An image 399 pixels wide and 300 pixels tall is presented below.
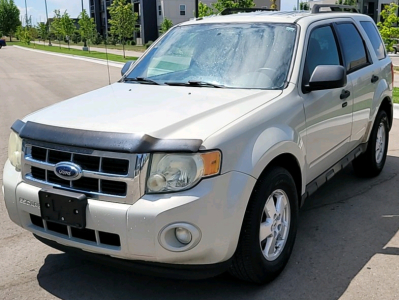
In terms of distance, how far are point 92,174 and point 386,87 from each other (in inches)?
156

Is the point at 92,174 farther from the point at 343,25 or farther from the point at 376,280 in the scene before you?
the point at 343,25

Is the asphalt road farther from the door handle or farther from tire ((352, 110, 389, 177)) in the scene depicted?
the door handle

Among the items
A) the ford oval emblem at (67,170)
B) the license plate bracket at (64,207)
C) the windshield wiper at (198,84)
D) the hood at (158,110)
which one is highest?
the windshield wiper at (198,84)

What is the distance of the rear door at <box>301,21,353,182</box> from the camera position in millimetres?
3895

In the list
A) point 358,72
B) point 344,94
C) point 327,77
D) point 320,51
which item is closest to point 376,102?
point 358,72

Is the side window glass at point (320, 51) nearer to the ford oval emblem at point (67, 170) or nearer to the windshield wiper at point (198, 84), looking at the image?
the windshield wiper at point (198, 84)

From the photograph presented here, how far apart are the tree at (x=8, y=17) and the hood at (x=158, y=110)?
11264cm

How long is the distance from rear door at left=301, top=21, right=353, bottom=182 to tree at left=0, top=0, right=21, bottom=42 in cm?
11252

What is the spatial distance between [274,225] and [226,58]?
1477mm

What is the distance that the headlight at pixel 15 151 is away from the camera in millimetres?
3328

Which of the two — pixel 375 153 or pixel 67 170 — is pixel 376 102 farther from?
pixel 67 170

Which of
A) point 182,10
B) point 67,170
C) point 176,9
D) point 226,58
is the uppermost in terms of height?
point 176,9

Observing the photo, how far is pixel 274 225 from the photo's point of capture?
337 cm

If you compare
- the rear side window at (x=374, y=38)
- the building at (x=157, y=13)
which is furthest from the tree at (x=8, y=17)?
the rear side window at (x=374, y=38)
